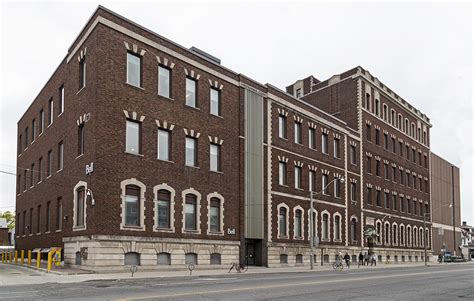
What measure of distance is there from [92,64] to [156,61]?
449cm

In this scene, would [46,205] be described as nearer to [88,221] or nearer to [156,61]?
[88,221]

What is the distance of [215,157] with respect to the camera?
37375 millimetres

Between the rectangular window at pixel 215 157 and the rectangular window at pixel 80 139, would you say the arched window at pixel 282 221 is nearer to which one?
the rectangular window at pixel 215 157

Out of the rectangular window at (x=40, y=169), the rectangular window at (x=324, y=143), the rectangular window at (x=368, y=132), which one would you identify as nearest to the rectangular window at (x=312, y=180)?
the rectangular window at (x=324, y=143)

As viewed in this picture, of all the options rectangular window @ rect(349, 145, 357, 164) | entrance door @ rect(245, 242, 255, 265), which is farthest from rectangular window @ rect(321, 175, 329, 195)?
entrance door @ rect(245, 242, 255, 265)

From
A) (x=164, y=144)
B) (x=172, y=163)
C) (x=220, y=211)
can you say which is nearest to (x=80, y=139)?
(x=164, y=144)

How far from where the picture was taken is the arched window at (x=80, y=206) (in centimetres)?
3008

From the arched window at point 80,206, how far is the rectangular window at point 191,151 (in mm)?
7547

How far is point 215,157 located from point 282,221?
998cm

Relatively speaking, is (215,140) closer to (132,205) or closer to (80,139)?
(132,205)

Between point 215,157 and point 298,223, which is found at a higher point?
point 215,157

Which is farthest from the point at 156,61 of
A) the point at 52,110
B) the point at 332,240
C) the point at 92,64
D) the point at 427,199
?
the point at 427,199

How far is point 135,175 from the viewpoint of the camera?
30375 mm

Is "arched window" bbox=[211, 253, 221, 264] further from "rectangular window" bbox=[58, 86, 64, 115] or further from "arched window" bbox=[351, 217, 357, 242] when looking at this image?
"arched window" bbox=[351, 217, 357, 242]
